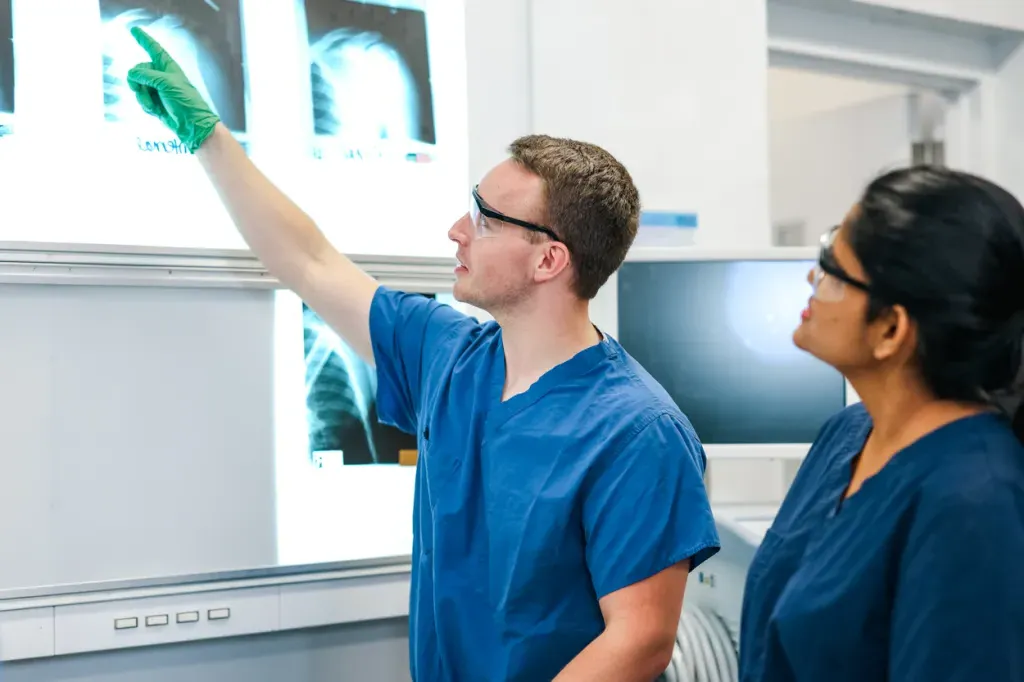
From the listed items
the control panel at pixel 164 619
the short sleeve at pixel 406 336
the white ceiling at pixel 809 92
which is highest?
the white ceiling at pixel 809 92

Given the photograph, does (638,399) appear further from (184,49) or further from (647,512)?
(184,49)

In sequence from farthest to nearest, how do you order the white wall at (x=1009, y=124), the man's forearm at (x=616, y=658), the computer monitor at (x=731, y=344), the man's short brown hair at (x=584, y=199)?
the white wall at (x=1009, y=124)
the computer monitor at (x=731, y=344)
the man's short brown hair at (x=584, y=199)
the man's forearm at (x=616, y=658)

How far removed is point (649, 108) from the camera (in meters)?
2.06

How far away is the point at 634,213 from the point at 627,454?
0.37m

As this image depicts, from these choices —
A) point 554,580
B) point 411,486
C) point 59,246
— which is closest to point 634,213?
point 554,580

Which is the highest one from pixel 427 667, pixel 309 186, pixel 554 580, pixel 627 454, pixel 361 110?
pixel 361 110

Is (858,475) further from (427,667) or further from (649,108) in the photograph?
(649,108)

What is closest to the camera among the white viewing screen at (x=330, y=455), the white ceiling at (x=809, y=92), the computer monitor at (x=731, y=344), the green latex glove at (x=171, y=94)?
the green latex glove at (x=171, y=94)

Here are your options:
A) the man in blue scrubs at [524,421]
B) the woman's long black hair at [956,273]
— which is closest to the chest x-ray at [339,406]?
the man in blue scrubs at [524,421]

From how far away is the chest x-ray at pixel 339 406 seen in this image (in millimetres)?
1720

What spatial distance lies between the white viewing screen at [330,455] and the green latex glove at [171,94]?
0.33m

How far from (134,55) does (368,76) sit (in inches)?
15.3

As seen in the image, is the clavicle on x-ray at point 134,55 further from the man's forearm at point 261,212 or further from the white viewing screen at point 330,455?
the white viewing screen at point 330,455

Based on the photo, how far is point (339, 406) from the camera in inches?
68.6
